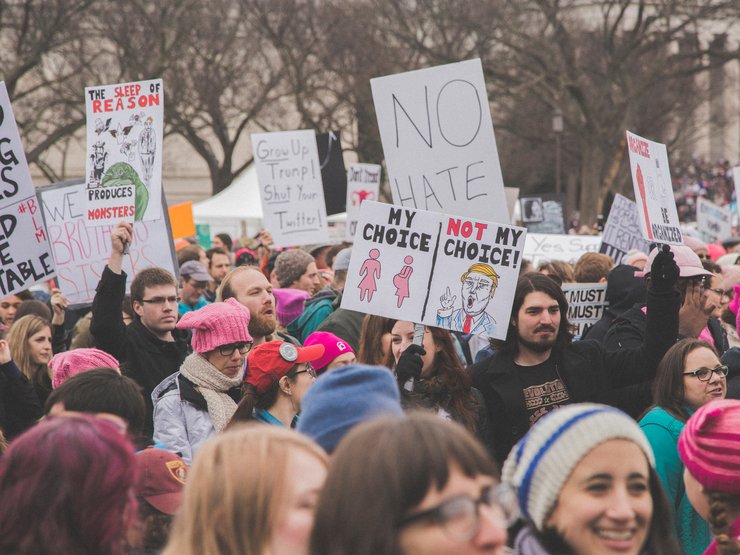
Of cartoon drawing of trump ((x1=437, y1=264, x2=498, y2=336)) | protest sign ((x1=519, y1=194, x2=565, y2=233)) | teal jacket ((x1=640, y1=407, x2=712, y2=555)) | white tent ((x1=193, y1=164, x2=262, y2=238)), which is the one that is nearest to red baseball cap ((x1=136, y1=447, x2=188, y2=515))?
teal jacket ((x1=640, y1=407, x2=712, y2=555))

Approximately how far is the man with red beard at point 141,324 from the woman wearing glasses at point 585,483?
3.41m

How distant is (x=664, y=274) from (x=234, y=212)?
24625mm

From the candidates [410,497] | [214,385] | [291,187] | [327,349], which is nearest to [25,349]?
[214,385]

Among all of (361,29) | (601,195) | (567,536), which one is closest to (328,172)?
(567,536)

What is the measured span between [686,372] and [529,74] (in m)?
29.2

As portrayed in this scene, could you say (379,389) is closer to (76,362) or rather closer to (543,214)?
(76,362)

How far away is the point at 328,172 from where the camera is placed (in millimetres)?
14195

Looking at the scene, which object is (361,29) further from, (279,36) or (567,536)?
(567,536)

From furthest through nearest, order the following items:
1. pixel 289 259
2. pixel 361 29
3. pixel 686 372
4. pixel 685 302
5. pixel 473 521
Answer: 1. pixel 361 29
2. pixel 289 259
3. pixel 685 302
4. pixel 686 372
5. pixel 473 521

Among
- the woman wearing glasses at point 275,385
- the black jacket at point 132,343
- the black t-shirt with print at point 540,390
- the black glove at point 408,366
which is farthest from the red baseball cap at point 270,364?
the black jacket at point 132,343

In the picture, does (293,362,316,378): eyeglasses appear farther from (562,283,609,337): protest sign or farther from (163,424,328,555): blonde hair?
(562,283,609,337): protest sign

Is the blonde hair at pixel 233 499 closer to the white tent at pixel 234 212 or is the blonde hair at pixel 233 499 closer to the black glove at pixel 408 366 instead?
the black glove at pixel 408 366

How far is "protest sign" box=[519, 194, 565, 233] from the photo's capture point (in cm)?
1689

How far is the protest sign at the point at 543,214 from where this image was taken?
1689 centimetres
